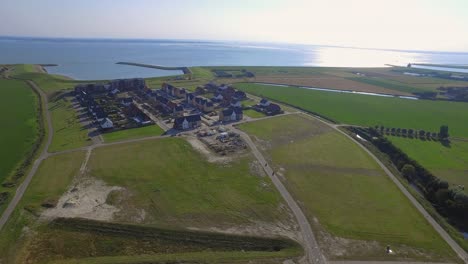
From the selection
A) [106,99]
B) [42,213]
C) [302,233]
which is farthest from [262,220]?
[106,99]

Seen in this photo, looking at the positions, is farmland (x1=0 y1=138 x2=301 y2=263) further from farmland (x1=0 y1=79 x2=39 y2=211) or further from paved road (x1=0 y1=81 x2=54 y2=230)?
farmland (x1=0 y1=79 x2=39 y2=211)

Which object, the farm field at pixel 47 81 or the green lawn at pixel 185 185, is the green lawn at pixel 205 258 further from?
the farm field at pixel 47 81

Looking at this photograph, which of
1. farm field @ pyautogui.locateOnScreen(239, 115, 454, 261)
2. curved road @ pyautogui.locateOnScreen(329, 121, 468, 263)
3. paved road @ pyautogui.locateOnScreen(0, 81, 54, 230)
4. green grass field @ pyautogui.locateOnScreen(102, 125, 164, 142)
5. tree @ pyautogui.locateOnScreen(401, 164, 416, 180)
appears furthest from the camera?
green grass field @ pyautogui.locateOnScreen(102, 125, 164, 142)

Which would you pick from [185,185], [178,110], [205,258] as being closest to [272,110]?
[178,110]

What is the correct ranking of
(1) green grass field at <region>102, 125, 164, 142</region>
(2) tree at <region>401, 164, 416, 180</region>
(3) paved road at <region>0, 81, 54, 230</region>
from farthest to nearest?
(1) green grass field at <region>102, 125, 164, 142</region> < (2) tree at <region>401, 164, 416, 180</region> < (3) paved road at <region>0, 81, 54, 230</region>

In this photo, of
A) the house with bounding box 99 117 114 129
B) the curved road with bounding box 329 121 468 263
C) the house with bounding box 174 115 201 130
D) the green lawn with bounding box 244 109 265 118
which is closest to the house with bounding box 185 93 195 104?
the green lawn with bounding box 244 109 265 118

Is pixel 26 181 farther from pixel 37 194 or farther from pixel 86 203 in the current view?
pixel 86 203

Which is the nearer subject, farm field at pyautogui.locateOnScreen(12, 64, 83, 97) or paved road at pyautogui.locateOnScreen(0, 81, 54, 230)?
paved road at pyautogui.locateOnScreen(0, 81, 54, 230)

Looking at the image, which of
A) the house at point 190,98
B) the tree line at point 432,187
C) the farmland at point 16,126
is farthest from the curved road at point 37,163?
the tree line at point 432,187
